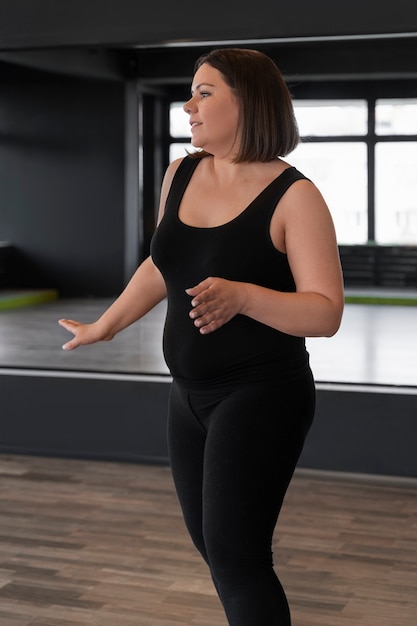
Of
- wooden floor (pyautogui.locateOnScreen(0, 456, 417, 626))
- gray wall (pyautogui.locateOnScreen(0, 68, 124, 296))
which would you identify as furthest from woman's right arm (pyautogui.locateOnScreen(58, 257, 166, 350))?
gray wall (pyautogui.locateOnScreen(0, 68, 124, 296))

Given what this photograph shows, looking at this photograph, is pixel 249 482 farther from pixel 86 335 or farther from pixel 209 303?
pixel 86 335

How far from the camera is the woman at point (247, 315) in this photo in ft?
5.77

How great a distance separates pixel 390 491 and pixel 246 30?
6.99ft

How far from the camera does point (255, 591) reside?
5.84 ft

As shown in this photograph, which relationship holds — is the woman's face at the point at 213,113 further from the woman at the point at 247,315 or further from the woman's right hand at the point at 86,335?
the woman's right hand at the point at 86,335

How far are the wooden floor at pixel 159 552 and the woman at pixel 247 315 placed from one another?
3.71ft

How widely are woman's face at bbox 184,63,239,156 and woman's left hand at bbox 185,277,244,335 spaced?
0.34m

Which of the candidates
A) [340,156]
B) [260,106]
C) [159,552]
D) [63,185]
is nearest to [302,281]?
[260,106]

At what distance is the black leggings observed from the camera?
5.85ft

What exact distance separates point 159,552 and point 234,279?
1925mm

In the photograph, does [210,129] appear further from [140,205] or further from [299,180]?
[140,205]

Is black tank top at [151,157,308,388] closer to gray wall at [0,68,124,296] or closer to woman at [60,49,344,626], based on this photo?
woman at [60,49,344,626]

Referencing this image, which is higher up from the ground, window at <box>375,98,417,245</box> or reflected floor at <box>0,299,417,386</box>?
window at <box>375,98,417,245</box>

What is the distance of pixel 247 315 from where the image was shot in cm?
171
